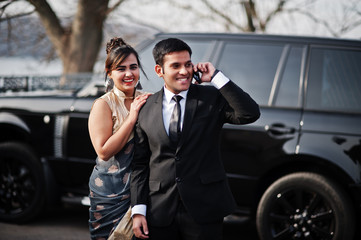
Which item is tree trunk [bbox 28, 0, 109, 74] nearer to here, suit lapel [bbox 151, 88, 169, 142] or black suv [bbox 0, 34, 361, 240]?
black suv [bbox 0, 34, 361, 240]

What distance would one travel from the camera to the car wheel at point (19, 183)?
4598 mm

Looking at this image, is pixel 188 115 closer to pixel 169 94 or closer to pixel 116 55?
pixel 169 94

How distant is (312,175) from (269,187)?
36 cm

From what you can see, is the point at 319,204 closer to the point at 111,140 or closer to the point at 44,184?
the point at 111,140

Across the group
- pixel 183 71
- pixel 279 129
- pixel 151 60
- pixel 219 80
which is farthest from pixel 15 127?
pixel 219 80

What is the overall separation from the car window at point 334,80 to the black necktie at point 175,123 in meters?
1.90

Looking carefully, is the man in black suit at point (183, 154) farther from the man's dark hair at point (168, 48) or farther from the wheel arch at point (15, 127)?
the wheel arch at point (15, 127)

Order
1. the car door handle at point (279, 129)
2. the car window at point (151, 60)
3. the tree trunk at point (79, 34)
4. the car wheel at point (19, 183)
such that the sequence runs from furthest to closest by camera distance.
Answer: the tree trunk at point (79, 34) → the car wheel at point (19, 183) → the car window at point (151, 60) → the car door handle at point (279, 129)

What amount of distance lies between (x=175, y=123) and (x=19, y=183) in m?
2.97

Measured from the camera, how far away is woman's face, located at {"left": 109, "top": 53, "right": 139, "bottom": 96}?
263 cm

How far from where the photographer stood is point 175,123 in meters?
2.29

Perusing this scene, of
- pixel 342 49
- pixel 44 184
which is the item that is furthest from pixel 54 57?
pixel 342 49

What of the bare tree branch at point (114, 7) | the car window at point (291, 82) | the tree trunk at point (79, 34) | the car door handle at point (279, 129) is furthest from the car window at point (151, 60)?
the tree trunk at point (79, 34)

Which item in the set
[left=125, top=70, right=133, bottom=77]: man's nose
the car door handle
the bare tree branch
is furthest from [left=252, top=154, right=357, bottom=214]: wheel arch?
the bare tree branch
